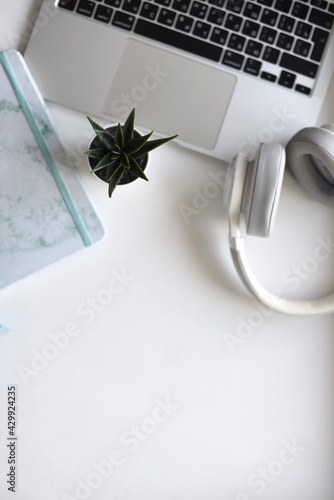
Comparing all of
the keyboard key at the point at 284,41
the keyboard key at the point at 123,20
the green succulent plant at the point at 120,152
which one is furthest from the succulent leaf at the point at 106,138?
the keyboard key at the point at 284,41

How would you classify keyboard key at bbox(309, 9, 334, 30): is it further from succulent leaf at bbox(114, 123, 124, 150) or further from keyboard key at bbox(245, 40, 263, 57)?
succulent leaf at bbox(114, 123, 124, 150)

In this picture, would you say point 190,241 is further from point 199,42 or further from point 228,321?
point 199,42

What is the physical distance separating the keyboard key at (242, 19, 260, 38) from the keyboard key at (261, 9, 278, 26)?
1 centimetres

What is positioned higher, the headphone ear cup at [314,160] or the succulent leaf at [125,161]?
the headphone ear cup at [314,160]

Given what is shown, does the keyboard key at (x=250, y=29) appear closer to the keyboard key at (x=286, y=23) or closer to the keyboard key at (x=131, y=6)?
the keyboard key at (x=286, y=23)

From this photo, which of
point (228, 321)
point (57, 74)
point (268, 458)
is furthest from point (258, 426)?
point (57, 74)

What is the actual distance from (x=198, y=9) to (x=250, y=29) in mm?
75

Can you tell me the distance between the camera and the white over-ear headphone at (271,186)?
575mm

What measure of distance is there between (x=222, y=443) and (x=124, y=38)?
583mm

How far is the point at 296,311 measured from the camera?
0.65 metres

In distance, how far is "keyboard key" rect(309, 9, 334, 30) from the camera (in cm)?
63

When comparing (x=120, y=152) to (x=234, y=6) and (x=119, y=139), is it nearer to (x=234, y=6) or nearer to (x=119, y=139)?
(x=119, y=139)

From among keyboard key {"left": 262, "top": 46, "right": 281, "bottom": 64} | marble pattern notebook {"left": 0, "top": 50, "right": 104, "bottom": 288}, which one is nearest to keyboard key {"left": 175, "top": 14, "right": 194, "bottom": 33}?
keyboard key {"left": 262, "top": 46, "right": 281, "bottom": 64}

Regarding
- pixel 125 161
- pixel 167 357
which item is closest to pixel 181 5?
pixel 125 161
